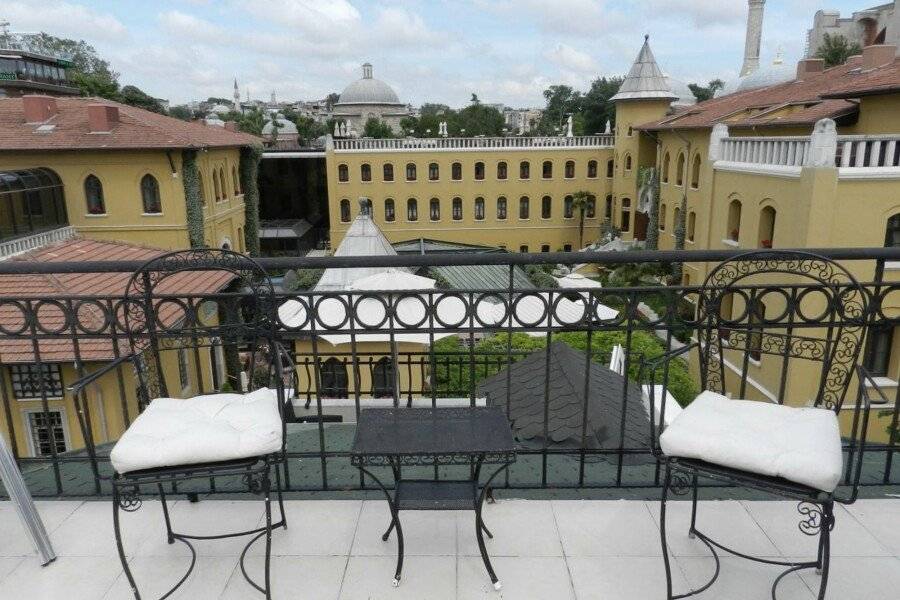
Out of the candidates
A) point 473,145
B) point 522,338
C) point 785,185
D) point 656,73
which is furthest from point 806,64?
point 522,338

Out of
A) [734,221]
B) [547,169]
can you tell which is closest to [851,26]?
[547,169]

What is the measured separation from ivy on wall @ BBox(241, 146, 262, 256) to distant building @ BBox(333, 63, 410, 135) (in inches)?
1672

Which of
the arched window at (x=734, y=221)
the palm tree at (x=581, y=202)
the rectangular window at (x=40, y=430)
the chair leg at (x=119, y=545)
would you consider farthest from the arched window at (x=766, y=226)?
the palm tree at (x=581, y=202)

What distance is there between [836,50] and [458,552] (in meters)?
48.3

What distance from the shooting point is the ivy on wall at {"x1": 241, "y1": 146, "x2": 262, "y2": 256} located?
3028 cm

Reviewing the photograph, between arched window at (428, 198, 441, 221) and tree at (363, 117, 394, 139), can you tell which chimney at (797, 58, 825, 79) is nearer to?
arched window at (428, 198, 441, 221)

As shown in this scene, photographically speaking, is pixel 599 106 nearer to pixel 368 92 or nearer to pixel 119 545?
pixel 368 92

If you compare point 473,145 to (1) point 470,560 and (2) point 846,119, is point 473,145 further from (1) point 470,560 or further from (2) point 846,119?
A: (1) point 470,560

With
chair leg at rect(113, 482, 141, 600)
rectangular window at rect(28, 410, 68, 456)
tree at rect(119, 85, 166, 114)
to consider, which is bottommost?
rectangular window at rect(28, 410, 68, 456)

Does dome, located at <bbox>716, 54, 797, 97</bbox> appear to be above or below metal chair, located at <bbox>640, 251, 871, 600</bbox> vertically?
above

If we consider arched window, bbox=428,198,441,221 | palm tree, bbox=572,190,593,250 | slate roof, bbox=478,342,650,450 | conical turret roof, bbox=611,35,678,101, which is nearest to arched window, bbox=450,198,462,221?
arched window, bbox=428,198,441,221

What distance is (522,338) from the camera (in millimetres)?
13352

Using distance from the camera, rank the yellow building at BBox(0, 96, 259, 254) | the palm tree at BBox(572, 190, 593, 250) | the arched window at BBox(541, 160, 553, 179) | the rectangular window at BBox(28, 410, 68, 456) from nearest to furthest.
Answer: the rectangular window at BBox(28, 410, 68, 456) < the yellow building at BBox(0, 96, 259, 254) < the palm tree at BBox(572, 190, 593, 250) < the arched window at BBox(541, 160, 553, 179)

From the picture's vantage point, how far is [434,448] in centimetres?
231
